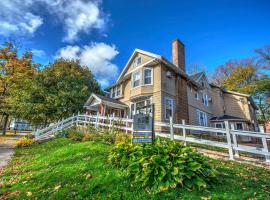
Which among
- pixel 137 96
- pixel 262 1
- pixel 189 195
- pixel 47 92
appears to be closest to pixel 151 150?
pixel 189 195

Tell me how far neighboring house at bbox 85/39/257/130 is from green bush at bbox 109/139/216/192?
970cm

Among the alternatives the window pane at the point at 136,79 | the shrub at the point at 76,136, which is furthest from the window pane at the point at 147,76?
the shrub at the point at 76,136

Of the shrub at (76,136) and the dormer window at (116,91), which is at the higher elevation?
the dormer window at (116,91)

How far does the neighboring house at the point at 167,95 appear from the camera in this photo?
48.2ft

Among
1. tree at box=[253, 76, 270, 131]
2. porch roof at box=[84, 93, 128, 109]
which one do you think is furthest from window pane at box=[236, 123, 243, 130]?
porch roof at box=[84, 93, 128, 109]

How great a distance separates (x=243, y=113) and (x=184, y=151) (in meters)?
Result: 22.5

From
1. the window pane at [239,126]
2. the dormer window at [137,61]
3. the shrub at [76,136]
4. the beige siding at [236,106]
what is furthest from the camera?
the beige siding at [236,106]

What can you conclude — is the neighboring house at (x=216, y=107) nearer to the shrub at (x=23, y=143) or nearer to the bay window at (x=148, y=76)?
the bay window at (x=148, y=76)

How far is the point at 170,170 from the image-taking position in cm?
358

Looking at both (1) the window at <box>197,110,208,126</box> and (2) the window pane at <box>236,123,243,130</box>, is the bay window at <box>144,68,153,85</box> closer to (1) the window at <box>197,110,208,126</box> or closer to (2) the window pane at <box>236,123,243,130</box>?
(1) the window at <box>197,110,208,126</box>

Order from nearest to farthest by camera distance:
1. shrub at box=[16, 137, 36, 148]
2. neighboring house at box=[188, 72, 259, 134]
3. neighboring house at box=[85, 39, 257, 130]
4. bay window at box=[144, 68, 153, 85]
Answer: shrub at box=[16, 137, 36, 148]
neighboring house at box=[85, 39, 257, 130]
bay window at box=[144, 68, 153, 85]
neighboring house at box=[188, 72, 259, 134]

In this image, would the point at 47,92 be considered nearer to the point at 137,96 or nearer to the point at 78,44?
the point at 78,44

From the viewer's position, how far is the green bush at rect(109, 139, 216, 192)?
3422 mm

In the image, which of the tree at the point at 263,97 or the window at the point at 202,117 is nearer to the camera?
the window at the point at 202,117
